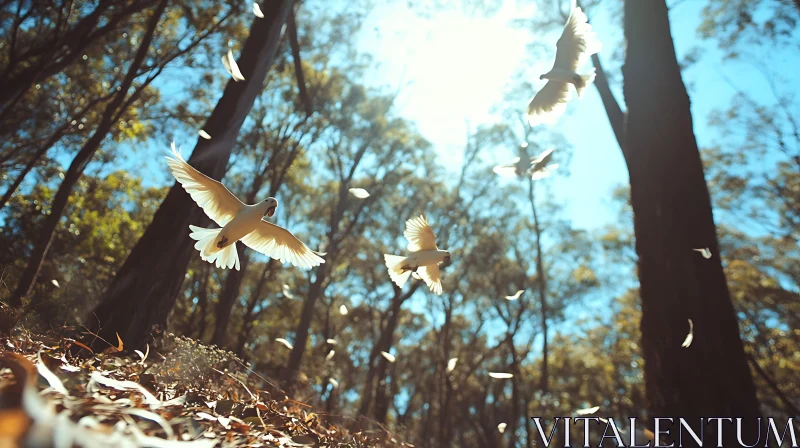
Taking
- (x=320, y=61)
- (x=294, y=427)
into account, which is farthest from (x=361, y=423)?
(x=320, y=61)

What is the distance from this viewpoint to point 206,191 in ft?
8.95

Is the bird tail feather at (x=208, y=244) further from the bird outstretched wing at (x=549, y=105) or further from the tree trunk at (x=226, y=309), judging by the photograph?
the tree trunk at (x=226, y=309)

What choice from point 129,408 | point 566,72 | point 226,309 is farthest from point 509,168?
point 226,309

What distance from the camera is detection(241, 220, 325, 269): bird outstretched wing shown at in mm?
3133

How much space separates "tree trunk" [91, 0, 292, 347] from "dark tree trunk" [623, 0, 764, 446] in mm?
3777

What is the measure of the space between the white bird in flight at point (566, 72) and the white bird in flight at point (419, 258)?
4.91 feet

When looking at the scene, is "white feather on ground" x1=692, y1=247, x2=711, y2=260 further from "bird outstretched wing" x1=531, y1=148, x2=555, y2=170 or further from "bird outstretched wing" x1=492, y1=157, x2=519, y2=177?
"bird outstretched wing" x1=492, y1=157, x2=519, y2=177

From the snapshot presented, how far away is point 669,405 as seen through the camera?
3305mm

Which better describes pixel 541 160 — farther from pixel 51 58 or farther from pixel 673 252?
pixel 51 58

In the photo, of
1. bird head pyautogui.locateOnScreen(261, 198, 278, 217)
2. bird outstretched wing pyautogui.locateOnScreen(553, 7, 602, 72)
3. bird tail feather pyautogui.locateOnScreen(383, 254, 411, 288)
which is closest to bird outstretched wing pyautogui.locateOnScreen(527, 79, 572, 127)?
bird outstretched wing pyautogui.locateOnScreen(553, 7, 602, 72)

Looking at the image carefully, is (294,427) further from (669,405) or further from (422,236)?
(669,405)

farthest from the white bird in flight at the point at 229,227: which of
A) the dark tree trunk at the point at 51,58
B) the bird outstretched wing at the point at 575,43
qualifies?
the dark tree trunk at the point at 51,58

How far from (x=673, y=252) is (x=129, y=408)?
389cm

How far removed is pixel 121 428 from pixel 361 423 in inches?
65.2
